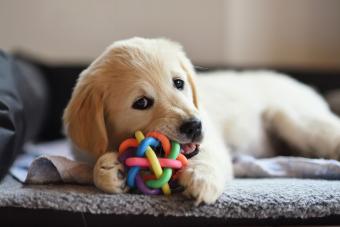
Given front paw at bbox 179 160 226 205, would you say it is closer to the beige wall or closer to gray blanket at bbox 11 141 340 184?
gray blanket at bbox 11 141 340 184

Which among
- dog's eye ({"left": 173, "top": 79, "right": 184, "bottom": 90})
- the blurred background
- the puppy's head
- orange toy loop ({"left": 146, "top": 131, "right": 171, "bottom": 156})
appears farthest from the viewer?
the blurred background

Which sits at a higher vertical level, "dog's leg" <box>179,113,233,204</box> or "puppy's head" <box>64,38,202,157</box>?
"puppy's head" <box>64,38,202,157</box>

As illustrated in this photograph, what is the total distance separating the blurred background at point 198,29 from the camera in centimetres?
367

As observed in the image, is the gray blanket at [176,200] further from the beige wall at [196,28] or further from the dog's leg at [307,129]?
the beige wall at [196,28]

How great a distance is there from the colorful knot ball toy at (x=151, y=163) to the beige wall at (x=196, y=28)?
225 centimetres

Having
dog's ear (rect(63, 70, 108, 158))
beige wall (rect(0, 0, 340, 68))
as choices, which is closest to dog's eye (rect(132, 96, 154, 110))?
dog's ear (rect(63, 70, 108, 158))

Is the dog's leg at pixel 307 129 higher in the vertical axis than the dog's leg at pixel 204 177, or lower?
lower

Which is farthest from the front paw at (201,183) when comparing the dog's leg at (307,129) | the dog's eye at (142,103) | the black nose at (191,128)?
the dog's leg at (307,129)

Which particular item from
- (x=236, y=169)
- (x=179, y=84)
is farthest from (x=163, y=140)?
(x=236, y=169)

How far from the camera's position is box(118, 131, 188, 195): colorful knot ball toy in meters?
1.39

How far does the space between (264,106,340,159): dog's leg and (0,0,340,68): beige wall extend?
138 centimetres

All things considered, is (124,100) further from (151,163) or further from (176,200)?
(176,200)

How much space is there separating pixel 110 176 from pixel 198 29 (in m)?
2.57

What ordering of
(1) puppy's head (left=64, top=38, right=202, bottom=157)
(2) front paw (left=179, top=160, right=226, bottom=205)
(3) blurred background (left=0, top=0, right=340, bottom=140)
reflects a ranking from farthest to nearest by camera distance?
1. (3) blurred background (left=0, top=0, right=340, bottom=140)
2. (1) puppy's head (left=64, top=38, right=202, bottom=157)
3. (2) front paw (left=179, top=160, right=226, bottom=205)
